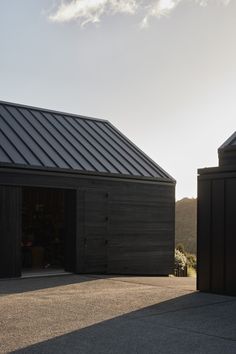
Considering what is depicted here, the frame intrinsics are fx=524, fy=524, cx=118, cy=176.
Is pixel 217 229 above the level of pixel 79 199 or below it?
below

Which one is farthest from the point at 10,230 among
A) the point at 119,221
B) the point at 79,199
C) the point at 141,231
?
the point at 141,231

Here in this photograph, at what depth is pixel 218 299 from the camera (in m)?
9.96

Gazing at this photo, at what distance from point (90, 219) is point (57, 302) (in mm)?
5611

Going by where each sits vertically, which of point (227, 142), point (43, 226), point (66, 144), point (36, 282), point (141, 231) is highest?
point (66, 144)

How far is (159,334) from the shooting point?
706cm

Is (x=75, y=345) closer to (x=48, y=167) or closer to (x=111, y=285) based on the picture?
(x=111, y=285)

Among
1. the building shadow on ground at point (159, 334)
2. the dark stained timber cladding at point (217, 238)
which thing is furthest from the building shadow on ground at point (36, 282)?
the dark stained timber cladding at point (217, 238)

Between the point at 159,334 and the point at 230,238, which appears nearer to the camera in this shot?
the point at 159,334

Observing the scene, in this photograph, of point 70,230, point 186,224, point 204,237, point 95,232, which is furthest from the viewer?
point 186,224

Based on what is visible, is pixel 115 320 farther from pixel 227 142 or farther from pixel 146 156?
pixel 146 156

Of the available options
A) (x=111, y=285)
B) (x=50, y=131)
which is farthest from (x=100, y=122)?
(x=111, y=285)

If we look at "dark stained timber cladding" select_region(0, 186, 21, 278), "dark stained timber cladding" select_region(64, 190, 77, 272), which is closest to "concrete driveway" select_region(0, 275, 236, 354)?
"dark stained timber cladding" select_region(0, 186, 21, 278)

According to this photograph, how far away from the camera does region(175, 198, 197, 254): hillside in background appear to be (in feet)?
165

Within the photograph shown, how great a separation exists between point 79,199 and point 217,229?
5.29 meters
